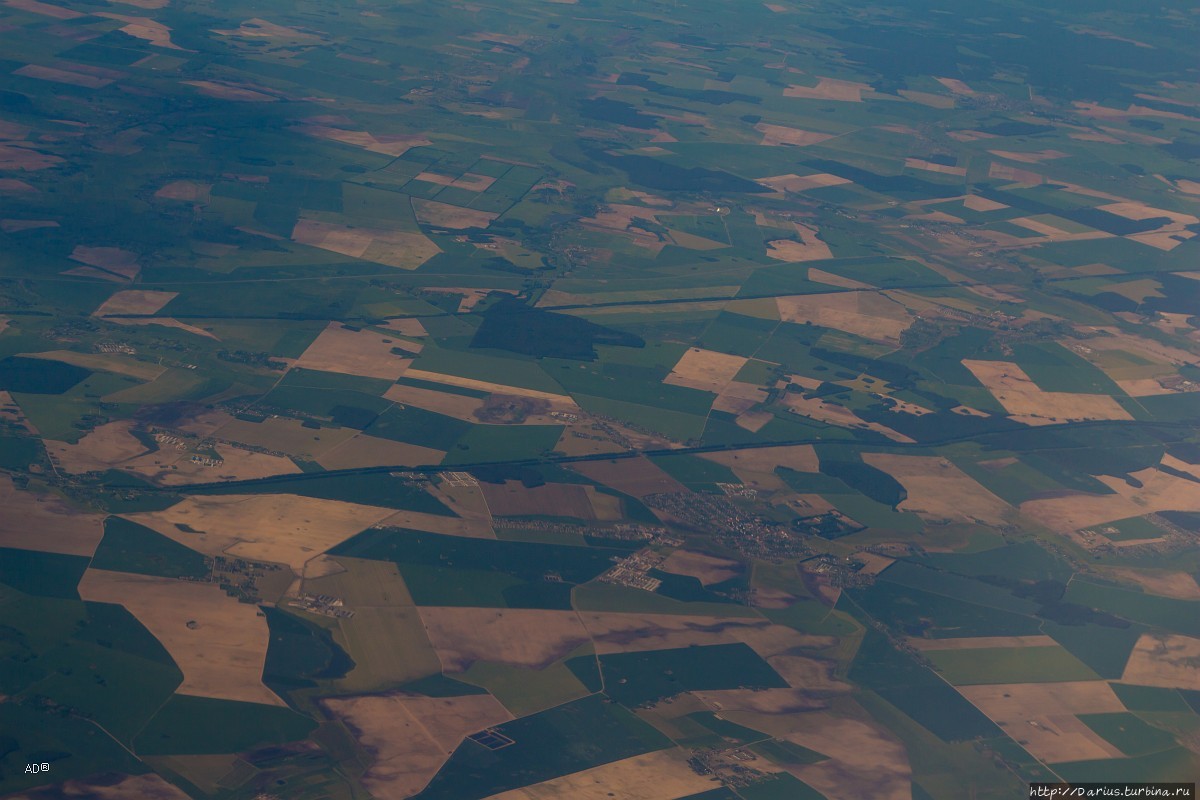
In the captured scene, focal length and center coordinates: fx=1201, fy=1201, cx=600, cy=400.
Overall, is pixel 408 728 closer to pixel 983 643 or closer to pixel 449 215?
pixel 983 643

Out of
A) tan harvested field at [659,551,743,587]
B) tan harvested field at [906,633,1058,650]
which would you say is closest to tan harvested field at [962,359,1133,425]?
tan harvested field at [906,633,1058,650]

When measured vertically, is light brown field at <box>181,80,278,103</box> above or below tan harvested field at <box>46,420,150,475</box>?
above

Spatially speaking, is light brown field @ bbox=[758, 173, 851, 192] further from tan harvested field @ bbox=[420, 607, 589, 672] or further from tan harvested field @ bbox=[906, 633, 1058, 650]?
tan harvested field @ bbox=[420, 607, 589, 672]

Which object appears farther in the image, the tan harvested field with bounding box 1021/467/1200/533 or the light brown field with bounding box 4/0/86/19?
the light brown field with bounding box 4/0/86/19

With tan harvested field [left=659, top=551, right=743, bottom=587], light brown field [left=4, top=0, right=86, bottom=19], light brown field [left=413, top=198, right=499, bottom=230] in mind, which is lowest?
tan harvested field [left=659, top=551, right=743, bottom=587]

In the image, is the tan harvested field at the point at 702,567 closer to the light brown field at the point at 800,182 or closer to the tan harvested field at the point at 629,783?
the tan harvested field at the point at 629,783

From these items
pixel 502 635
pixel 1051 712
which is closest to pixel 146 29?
pixel 502 635
